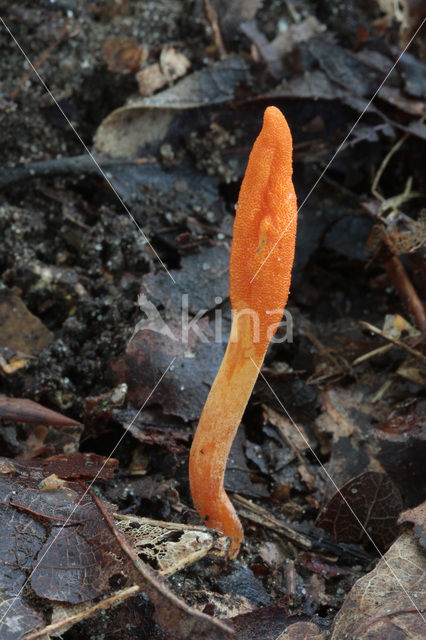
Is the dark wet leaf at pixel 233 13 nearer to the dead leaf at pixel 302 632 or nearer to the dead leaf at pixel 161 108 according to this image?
the dead leaf at pixel 161 108

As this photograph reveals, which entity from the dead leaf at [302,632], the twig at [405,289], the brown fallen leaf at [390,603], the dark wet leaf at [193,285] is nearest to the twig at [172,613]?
the dead leaf at [302,632]

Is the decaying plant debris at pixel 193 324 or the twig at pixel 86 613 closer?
the twig at pixel 86 613

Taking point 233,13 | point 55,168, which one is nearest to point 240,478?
point 55,168

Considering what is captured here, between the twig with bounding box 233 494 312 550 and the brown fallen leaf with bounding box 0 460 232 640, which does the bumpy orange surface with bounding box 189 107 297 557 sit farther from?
the brown fallen leaf with bounding box 0 460 232 640

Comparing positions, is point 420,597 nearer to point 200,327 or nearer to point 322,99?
point 200,327

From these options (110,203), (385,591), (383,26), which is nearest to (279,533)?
(385,591)

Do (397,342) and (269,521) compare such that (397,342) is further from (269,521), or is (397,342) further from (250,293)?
(250,293)
